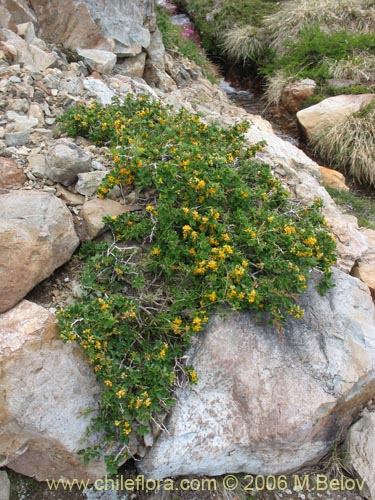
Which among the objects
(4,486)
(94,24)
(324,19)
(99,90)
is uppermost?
(324,19)

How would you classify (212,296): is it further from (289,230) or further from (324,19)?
(324,19)

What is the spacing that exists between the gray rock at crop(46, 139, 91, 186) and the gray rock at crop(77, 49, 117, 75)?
8.96 feet

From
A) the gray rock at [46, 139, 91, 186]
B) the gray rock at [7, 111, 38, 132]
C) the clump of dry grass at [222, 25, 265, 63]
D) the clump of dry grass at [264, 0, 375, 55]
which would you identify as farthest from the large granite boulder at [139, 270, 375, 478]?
the clump of dry grass at [222, 25, 265, 63]

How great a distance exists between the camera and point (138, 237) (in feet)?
10.9

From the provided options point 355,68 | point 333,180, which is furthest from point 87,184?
point 355,68

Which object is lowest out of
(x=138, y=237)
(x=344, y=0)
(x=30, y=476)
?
(x=30, y=476)

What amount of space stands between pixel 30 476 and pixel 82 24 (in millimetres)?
5348

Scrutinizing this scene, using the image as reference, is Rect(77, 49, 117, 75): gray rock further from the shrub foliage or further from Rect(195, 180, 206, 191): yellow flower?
Rect(195, 180, 206, 191): yellow flower

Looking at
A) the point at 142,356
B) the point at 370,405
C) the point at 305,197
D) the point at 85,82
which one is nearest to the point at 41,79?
the point at 85,82

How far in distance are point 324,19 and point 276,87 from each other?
10.3 feet

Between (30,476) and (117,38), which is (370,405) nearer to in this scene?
(30,476)

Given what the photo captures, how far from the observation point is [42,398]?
108 inches

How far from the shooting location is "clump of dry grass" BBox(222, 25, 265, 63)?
439 inches

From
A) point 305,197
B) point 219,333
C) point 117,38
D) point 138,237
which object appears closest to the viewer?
point 219,333
